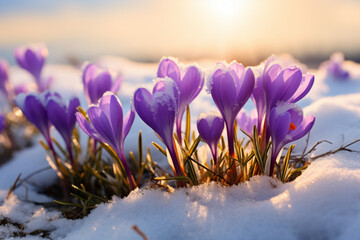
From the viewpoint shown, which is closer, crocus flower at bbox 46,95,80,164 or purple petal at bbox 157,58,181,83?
purple petal at bbox 157,58,181,83

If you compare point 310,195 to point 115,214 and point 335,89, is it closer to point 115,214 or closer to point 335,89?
point 115,214

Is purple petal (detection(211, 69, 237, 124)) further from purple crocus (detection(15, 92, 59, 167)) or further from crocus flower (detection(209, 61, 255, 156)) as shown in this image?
purple crocus (detection(15, 92, 59, 167))

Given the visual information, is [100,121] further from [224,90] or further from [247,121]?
[247,121]

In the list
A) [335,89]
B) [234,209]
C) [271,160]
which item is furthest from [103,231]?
[335,89]

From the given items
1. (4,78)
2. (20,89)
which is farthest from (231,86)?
(4,78)

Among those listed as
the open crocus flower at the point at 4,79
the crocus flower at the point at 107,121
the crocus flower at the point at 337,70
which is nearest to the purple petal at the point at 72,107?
the crocus flower at the point at 107,121

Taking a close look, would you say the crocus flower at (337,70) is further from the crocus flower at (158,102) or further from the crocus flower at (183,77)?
the crocus flower at (158,102)

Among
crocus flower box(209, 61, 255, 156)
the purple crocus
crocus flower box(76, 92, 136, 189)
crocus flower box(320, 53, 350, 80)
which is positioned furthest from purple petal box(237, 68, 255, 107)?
crocus flower box(320, 53, 350, 80)

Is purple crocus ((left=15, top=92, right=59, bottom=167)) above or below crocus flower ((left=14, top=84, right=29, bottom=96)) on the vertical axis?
above
